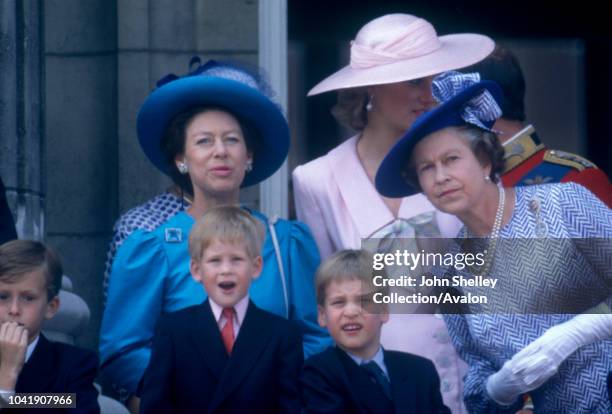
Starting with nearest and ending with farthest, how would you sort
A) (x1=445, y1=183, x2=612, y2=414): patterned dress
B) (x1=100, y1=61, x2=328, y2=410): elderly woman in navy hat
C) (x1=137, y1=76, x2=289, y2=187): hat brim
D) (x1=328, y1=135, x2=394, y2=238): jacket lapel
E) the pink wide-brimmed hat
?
(x1=445, y1=183, x2=612, y2=414): patterned dress
(x1=100, y1=61, x2=328, y2=410): elderly woman in navy hat
(x1=137, y1=76, x2=289, y2=187): hat brim
(x1=328, y1=135, x2=394, y2=238): jacket lapel
the pink wide-brimmed hat

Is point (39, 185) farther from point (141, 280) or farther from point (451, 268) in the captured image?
point (451, 268)

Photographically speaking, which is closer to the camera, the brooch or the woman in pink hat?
the brooch

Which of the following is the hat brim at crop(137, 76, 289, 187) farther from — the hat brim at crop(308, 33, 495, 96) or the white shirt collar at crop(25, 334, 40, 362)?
the white shirt collar at crop(25, 334, 40, 362)

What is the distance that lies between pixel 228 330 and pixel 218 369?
0.44 ft

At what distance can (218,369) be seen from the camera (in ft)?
16.0

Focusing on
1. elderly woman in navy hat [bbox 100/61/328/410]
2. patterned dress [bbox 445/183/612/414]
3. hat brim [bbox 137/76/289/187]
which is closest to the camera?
patterned dress [bbox 445/183/612/414]

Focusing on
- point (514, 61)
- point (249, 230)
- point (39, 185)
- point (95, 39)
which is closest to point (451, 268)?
point (249, 230)

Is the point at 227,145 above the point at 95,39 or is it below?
below

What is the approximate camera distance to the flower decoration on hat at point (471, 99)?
5121mm

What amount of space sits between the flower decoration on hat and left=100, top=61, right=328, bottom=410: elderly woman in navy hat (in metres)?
0.53

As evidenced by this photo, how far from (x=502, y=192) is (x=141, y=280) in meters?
1.08

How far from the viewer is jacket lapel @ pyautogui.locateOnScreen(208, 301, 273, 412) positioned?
15.8 ft

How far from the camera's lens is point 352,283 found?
4.95 m

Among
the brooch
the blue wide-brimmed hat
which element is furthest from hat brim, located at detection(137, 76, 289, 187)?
the brooch
